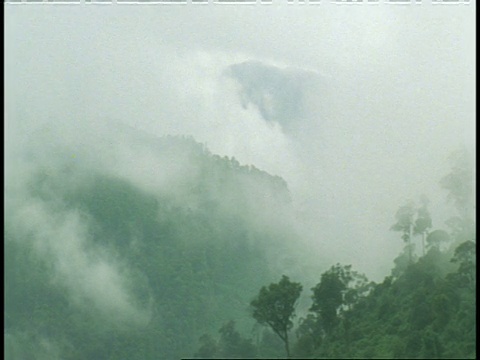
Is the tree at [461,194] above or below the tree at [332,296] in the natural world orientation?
above

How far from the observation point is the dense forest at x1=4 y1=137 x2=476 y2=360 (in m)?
36.3

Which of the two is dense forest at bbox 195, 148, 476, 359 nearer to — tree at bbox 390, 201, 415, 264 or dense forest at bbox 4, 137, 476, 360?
dense forest at bbox 4, 137, 476, 360

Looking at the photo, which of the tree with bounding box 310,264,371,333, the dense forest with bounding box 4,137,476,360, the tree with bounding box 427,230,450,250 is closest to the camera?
the tree with bounding box 310,264,371,333

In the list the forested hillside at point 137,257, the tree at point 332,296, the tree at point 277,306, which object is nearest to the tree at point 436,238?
the tree at point 332,296

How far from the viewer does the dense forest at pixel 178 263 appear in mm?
A: 36344

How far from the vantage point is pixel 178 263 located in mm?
86875

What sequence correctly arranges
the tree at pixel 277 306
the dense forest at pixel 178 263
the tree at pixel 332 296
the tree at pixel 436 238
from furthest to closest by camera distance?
the tree at pixel 436 238
the dense forest at pixel 178 263
the tree at pixel 332 296
the tree at pixel 277 306

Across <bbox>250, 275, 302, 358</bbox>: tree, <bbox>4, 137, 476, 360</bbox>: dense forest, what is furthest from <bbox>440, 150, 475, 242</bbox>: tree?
<bbox>250, 275, 302, 358</bbox>: tree

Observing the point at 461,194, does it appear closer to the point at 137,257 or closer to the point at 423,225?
the point at 423,225

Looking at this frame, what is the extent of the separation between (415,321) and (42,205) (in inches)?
3029

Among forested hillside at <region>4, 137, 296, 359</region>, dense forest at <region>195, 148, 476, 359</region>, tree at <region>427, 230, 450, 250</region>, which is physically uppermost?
forested hillside at <region>4, 137, 296, 359</region>

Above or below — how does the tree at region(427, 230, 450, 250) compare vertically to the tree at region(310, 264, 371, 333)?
above

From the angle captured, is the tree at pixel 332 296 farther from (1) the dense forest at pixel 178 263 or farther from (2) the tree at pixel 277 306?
(2) the tree at pixel 277 306

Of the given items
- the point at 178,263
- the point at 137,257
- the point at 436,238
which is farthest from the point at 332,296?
the point at 137,257
